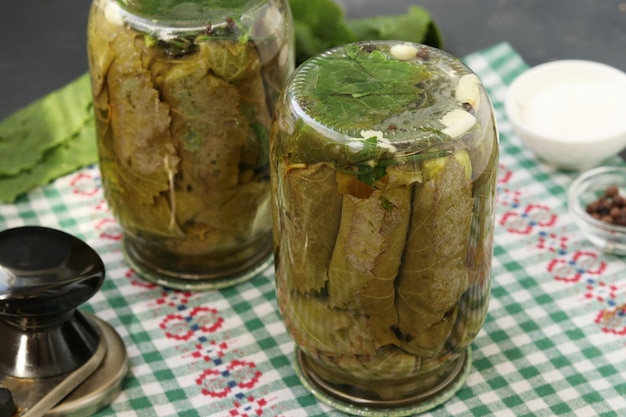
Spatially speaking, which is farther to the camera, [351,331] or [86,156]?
[86,156]

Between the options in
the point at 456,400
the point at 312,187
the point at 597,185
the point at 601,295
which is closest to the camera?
the point at 312,187

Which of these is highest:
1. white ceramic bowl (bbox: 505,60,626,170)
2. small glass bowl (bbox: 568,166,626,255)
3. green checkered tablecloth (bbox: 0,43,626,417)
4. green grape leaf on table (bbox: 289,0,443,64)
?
green grape leaf on table (bbox: 289,0,443,64)

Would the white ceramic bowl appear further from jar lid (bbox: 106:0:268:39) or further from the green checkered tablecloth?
jar lid (bbox: 106:0:268:39)

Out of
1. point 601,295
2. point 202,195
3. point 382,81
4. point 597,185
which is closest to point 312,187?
point 382,81

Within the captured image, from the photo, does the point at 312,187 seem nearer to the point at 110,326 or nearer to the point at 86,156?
the point at 110,326

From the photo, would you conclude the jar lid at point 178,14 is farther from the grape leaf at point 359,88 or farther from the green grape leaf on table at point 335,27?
the green grape leaf on table at point 335,27

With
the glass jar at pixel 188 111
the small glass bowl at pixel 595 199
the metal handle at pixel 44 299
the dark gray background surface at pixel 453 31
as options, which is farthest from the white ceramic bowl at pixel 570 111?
the metal handle at pixel 44 299

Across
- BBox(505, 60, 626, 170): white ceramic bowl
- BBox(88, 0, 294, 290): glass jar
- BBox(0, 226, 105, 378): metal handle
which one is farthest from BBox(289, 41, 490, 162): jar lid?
BBox(505, 60, 626, 170): white ceramic bowl
